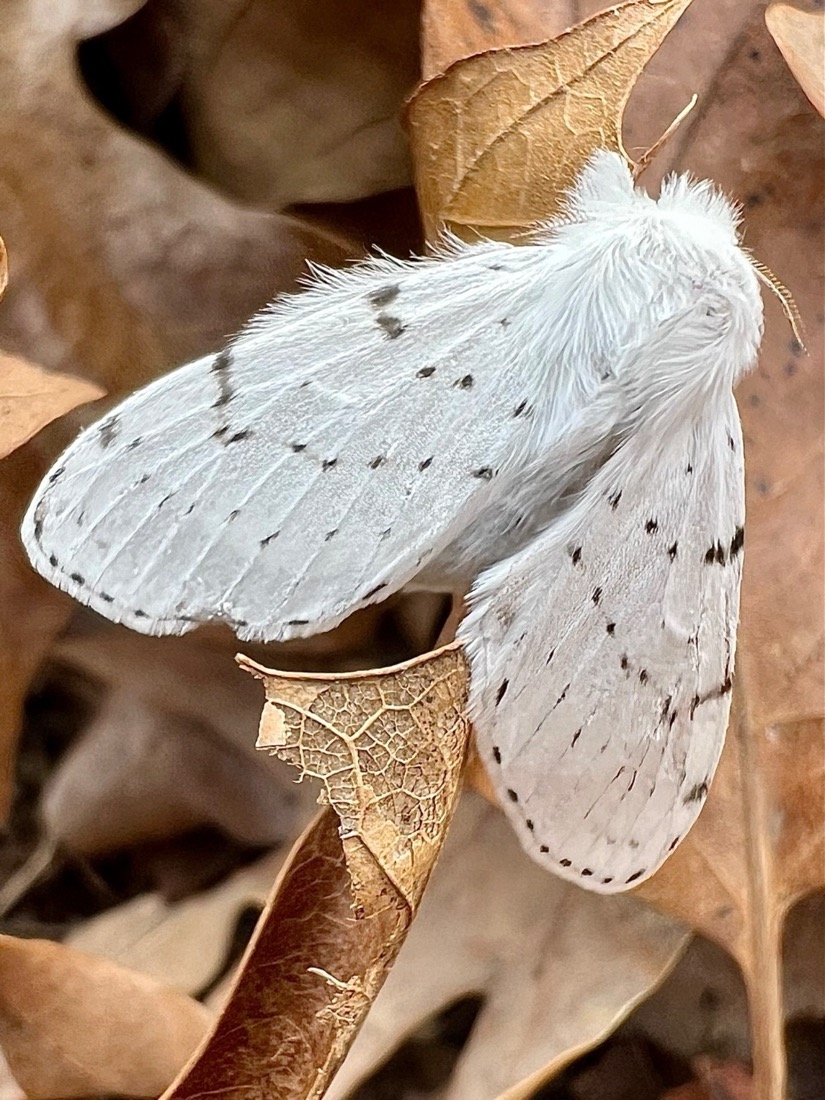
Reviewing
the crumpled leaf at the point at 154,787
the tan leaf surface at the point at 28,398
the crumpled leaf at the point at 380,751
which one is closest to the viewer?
the crumpled leaf at the point at 380,751

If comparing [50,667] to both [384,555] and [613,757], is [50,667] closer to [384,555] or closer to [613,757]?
[384,555]

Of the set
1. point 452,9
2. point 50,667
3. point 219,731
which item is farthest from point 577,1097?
point 452,9

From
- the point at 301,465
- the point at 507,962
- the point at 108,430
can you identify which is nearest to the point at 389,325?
the point at 301,465

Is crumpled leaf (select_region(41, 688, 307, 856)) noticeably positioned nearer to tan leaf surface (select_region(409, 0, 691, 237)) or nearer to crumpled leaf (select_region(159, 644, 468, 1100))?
crumpled leaf (select_region(159, 644, 468, 1100))

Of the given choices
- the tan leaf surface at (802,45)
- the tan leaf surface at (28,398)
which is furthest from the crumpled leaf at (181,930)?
the tan leaf surface at (802,45)

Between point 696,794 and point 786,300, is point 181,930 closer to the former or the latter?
point 696,794

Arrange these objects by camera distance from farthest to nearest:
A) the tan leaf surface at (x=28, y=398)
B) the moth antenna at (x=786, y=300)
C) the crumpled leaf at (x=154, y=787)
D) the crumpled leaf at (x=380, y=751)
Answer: the crumpled leaf at (x=154, y=787) < the moth antenna at (x=786, y=300) < the tan leaf surface at (x=28, y=398) < the crumpled leaf at (x=380, y=751)

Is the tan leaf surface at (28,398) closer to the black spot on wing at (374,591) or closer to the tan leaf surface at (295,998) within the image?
the black spot on wing at (374,591)
